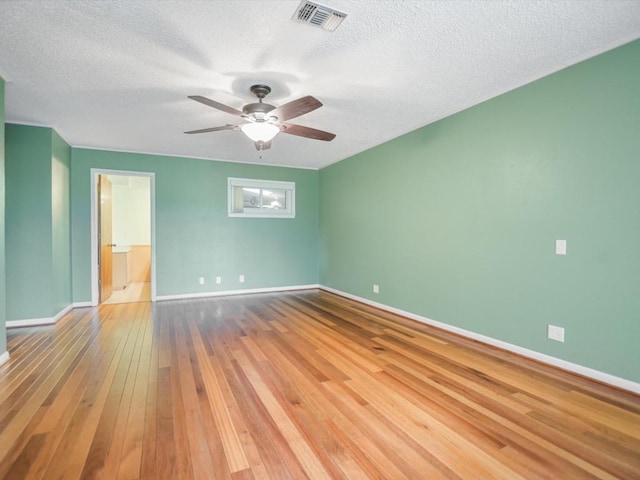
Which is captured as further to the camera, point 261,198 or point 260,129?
point 261,198

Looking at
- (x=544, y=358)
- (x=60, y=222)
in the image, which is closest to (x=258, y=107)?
(x=544, y=358)

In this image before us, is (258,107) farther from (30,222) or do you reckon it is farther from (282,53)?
(30,222)

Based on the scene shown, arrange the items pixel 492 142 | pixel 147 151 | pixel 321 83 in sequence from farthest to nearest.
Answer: pixel 147 151 < pixel 492 142 < pixel 321 83

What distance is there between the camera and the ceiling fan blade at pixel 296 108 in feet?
7.71

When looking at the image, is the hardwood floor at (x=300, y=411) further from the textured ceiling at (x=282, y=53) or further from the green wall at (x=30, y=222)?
the textured ceiling at (x=282, y=53)

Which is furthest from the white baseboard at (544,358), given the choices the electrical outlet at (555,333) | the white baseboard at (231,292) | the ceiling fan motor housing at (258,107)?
the ceiling fan motor housing at (258,107)

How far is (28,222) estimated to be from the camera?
151 inches

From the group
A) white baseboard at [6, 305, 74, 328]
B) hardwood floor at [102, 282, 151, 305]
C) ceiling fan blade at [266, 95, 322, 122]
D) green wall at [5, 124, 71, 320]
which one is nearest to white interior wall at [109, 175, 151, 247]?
hardwood floor at [102, 282, 151, 305]

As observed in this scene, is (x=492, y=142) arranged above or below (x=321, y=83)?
below

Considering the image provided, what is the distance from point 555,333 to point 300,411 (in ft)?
7.43

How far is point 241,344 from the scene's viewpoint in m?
3.19

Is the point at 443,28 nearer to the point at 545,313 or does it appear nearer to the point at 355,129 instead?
the point at 355,129

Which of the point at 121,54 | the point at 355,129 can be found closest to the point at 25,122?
the point at 121,54

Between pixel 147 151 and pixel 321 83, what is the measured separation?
12.0ft
